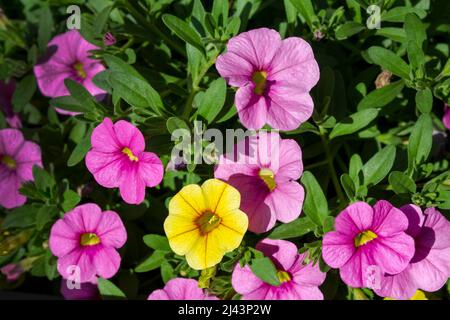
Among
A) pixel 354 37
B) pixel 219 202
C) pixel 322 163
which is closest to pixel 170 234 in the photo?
pixel 219 202

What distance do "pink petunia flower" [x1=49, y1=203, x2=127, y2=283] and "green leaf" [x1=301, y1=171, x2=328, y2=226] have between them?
68 cm

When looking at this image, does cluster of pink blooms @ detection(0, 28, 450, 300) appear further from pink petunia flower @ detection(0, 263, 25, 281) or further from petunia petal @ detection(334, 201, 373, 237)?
pink petunia flower @ detection(0, 263, 25, 281)

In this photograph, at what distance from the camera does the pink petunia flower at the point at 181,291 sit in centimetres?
209

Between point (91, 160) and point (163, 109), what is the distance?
0.30m

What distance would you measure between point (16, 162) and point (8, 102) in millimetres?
398

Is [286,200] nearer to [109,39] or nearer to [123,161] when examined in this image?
[123,161]

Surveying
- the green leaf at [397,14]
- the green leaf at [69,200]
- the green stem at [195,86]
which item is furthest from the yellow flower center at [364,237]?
the green leaf at [69,200]

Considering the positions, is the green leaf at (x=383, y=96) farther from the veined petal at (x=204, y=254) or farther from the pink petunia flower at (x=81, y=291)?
the pink petunia flower at (x=81, y=291)

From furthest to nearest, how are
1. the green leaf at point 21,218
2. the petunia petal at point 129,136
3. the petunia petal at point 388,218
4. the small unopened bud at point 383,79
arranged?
the green leaf at point 21,218
the small unopened bud at point 383,79
the petunia petal at point 129,136
the petunia petal at point 388,218

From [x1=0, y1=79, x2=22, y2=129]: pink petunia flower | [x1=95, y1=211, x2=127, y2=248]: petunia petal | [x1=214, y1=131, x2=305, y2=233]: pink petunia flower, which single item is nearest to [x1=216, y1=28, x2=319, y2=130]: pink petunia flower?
[x1=214, y1=131, x2=305, y2=233]: pink petunia flower

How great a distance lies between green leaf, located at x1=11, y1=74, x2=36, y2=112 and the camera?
246cm

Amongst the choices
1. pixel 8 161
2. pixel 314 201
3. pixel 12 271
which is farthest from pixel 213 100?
pixel 12 271

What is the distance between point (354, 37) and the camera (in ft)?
8.29
